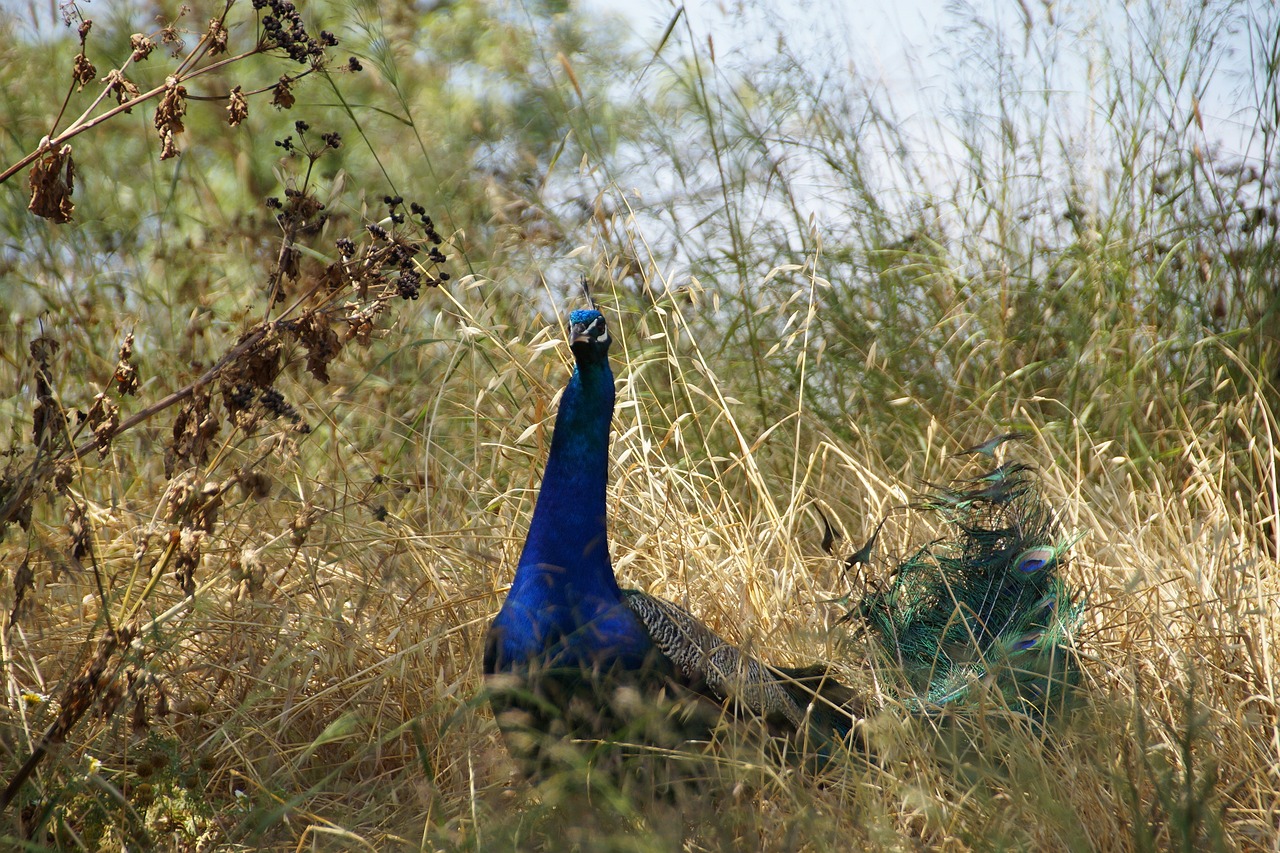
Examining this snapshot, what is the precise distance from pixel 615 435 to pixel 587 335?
0.96 metres

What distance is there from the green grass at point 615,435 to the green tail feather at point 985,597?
0.42ft

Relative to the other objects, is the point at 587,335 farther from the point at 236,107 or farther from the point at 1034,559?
the point at 1034,559

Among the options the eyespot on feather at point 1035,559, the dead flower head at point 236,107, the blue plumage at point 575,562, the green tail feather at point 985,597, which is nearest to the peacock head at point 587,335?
the blue plumage at point 575,562

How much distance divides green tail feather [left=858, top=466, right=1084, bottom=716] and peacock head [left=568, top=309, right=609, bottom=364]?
987 mm

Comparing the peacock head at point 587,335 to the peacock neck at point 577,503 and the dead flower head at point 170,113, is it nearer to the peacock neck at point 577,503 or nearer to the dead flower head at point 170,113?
the peacock neck at point 577,503

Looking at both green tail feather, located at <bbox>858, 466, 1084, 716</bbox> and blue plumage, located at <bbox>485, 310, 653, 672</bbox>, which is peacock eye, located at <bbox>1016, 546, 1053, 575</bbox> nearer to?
green tail feather, located at <bbox>858, 466, 1084, 716</bbox>

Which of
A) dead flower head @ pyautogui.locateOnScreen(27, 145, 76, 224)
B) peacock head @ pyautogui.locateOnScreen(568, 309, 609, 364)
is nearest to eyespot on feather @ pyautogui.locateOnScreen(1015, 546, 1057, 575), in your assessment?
peacock head @ pyautogui.locateOnScreen(568, 309, 609, 364)

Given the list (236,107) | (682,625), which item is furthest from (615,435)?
(236,107)

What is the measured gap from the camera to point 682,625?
260cm

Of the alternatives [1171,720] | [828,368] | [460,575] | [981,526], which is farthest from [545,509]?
[828,368]

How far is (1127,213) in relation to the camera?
3822mm

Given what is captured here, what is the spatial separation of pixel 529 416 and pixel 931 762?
1.72 m

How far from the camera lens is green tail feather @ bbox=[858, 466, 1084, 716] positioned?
2.68 metres

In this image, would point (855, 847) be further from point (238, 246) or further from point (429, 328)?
point (238, 246)
